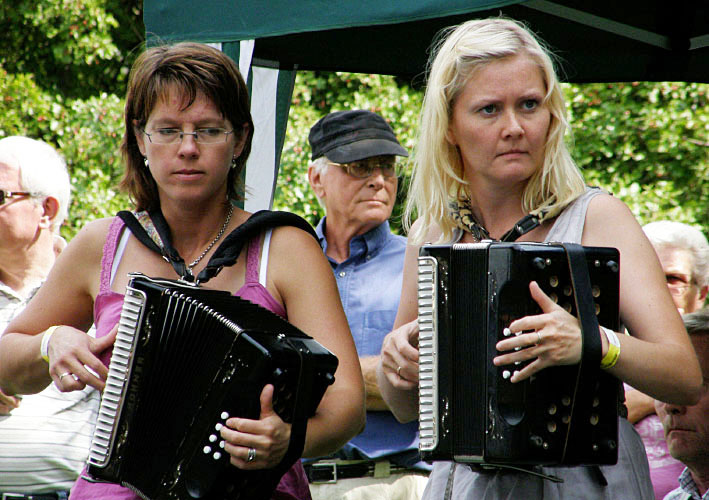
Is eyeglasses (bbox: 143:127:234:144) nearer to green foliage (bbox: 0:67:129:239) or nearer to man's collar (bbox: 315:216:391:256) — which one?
man's collar (bbox: 315:216:391:256)

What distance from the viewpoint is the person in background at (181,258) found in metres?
2.48

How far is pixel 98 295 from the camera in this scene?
2.64 metres

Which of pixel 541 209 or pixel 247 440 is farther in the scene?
pixel 541 209

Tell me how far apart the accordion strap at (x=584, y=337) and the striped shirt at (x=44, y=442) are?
2249mm

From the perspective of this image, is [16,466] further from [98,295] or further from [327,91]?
[327,91]

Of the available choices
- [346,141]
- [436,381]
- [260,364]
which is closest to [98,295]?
[260,364]

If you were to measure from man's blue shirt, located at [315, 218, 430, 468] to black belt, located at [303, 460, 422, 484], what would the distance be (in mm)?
28

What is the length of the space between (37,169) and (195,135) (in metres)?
2.12

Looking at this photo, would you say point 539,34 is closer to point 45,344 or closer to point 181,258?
point 181,258

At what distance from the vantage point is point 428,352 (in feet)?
7.43

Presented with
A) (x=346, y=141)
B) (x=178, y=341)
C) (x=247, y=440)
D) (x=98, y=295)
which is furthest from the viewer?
(x=346, y=141)

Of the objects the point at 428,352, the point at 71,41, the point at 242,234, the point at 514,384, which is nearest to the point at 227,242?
the point at 242,234

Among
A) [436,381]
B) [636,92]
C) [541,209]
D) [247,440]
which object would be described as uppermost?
[636,92]

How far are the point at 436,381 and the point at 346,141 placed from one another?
2.59 m
